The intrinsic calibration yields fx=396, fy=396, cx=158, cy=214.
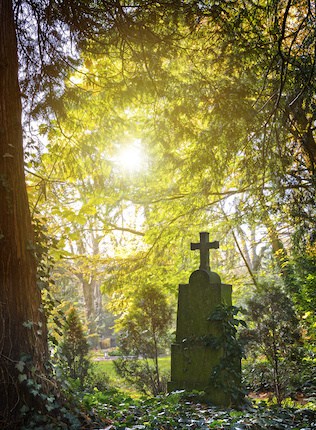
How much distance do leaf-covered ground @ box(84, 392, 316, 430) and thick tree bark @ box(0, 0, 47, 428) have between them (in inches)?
29.8

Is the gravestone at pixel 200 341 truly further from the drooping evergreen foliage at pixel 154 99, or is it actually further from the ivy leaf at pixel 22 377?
the ivy leaf at pixel 22 377

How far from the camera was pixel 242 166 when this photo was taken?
512 cm

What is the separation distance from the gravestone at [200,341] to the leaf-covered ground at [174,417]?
1078mm

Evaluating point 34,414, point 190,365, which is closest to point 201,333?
point 190,365

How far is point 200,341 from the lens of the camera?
554cm

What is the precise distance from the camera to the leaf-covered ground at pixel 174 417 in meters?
3.23

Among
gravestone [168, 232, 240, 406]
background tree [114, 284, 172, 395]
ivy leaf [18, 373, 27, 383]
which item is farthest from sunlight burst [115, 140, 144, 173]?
ivy leaf [18, 373, 27, 383]

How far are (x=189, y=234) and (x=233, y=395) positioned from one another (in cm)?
332

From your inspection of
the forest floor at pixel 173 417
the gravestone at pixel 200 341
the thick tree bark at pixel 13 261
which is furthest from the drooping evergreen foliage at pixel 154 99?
the gravestone at pixel 200 341

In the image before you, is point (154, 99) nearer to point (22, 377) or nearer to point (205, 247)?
point (205, 247)

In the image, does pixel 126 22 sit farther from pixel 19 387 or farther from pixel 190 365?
pixel 190 365

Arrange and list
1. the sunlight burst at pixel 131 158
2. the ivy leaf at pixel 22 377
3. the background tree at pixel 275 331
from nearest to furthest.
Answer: the ivy leaf at pixel 22 377
the sunlight burst at pixel 131 158
the background tree at pixel 275 331

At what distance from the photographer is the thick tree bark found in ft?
8.84

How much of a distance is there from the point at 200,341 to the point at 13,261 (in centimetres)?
344
